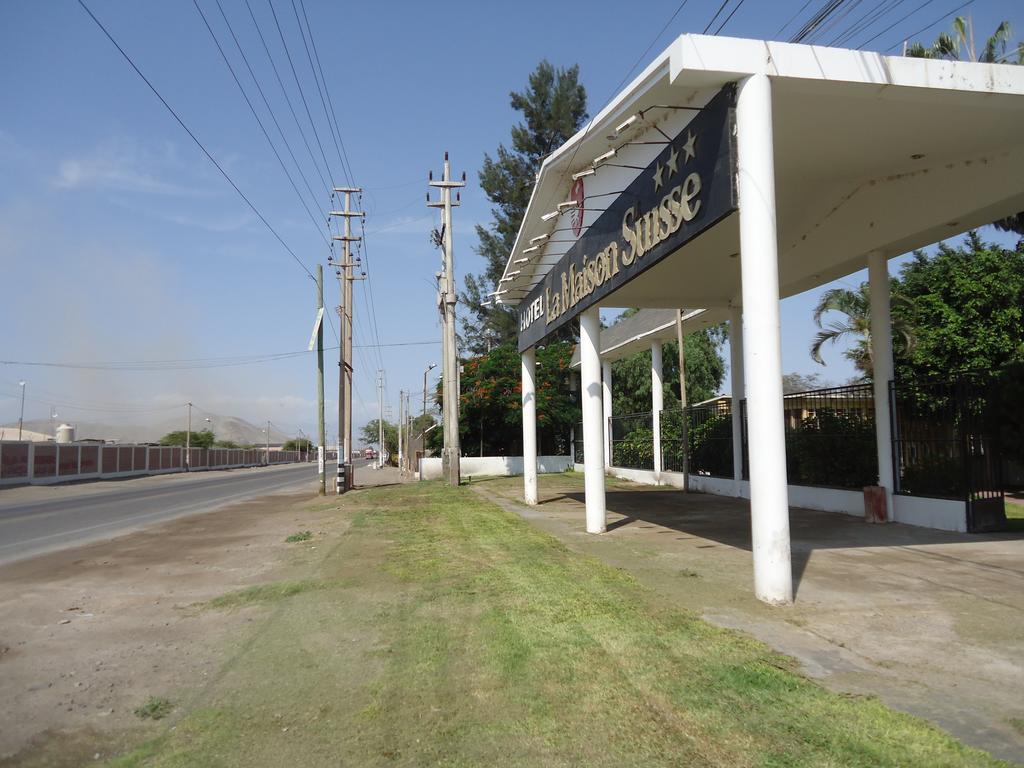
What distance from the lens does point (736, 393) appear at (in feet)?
56.7

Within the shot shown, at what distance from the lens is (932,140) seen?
9.09 meters

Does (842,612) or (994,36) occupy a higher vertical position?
(994,36)

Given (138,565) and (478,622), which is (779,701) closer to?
(478,622)

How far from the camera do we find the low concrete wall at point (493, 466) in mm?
31891

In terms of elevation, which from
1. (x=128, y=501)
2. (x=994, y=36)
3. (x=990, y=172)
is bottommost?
(x=128, y=501)

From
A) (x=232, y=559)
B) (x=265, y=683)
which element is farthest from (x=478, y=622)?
(x=232, y=559)

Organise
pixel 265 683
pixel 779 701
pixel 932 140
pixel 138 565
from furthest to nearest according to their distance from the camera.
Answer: pixel 138 565 → pixel 932 140 → pixel 265 683 → pixel 779 701

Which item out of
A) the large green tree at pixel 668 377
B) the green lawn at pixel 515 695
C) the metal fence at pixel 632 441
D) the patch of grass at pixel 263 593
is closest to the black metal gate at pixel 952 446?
the green lawn at pixel 515 695

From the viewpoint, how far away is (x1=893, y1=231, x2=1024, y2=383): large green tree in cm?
1981

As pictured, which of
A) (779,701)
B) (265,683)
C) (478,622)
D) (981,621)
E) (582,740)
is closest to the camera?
(582,740)

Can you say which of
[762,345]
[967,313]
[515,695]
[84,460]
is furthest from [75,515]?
[84,460]

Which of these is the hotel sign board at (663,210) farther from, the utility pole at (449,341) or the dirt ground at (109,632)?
the utility pole at (449,341)

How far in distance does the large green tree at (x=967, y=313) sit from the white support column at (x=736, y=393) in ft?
20.3

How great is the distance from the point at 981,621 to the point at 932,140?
6.08 metres
